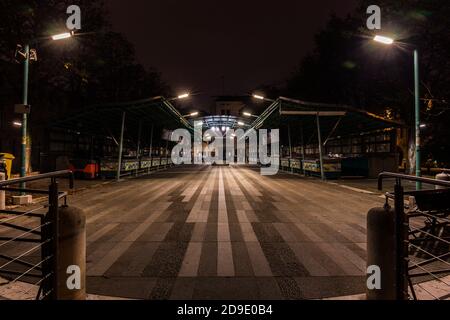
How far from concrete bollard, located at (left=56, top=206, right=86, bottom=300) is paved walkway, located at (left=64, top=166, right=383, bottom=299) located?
0.56 m

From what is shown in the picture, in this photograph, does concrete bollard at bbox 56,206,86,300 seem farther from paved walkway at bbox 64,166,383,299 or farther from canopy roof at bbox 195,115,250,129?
canopy roof at bbox 195,115,250,129

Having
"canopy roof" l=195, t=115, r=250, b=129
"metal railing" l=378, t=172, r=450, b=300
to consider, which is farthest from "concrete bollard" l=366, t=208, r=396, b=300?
"canopy roof" l=195, t=115, r=250, b=129

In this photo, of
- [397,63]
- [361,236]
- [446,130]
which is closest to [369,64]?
[397,63]

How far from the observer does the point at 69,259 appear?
161 inches

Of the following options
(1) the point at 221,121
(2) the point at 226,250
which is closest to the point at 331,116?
(2) the point at 226,250

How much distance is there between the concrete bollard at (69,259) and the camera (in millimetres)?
4039

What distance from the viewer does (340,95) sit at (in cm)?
4406

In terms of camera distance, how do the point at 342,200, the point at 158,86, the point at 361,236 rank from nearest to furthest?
the point at 361,236 < the point at 342,200 < the point at 158,86

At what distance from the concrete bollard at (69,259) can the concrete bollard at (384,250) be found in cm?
355

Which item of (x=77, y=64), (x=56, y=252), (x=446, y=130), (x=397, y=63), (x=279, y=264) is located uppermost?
(x=397, y=63)

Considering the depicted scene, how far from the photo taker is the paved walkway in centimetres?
472

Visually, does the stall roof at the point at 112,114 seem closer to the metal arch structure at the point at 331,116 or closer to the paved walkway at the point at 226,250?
the metal arch structure at the point at 331,116

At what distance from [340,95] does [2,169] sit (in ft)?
130
